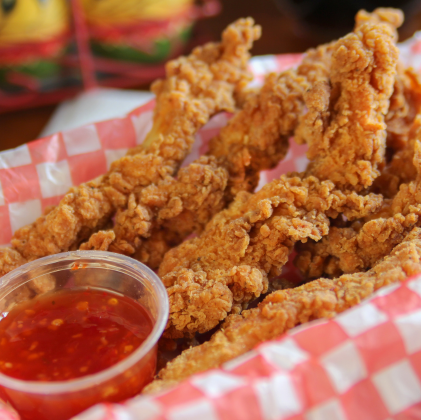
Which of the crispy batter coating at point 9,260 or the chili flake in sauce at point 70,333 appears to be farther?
the crispy batter coating at point 9,260

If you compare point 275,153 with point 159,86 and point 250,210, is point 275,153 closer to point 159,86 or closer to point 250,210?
point 250,210

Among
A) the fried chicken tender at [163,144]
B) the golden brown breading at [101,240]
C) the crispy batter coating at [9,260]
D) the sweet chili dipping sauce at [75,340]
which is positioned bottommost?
the sweet chili dipping sauce at [75,340]

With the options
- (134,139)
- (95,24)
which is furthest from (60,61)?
(134,139)

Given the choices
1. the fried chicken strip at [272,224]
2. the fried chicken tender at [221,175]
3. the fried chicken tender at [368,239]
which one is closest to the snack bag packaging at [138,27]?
the fried chicken tender at [221,175]

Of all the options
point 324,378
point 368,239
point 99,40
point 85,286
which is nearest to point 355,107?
point 368,239

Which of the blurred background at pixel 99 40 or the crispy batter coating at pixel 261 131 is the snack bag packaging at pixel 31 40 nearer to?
the blurred background at pixel 99 40

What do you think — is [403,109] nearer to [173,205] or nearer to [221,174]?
[221,174]
